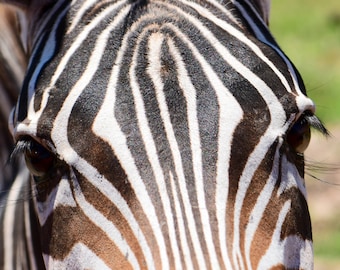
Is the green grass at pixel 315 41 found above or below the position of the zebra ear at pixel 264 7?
above

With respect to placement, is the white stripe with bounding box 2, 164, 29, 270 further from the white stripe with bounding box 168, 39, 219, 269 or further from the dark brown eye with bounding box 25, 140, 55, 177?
the white stripe with bounding box 168, 39, 219, 269

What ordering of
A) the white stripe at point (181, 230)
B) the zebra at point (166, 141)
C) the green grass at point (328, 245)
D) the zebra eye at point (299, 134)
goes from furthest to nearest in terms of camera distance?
the green grass at point (328, 245) → the zebra eye at point (299, 134) → the zebra at point (166, 141) → the white stripe at point (181, 230)

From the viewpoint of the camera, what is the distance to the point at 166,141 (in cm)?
283

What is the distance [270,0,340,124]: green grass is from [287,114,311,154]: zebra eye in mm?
9306

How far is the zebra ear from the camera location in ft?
11.8

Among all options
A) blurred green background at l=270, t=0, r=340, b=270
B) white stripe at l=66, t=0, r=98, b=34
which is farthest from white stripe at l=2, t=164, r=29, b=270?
blurred green background at l=270, t=0, r=340, b=270

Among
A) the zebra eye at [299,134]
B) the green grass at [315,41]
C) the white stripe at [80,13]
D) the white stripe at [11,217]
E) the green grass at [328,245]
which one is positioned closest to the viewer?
the zebra eye at [299,134]

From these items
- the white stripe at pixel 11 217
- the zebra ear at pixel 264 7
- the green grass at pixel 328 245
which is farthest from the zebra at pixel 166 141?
the green grass at pixel 328 245

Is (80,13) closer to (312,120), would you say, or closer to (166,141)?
(166,141)

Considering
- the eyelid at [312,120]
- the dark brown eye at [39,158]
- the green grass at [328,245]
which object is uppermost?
the eyelid at [312,120]

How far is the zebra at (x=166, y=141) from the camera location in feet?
9.04

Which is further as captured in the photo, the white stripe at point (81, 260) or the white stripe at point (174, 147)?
the white stripe at point (81, 260)

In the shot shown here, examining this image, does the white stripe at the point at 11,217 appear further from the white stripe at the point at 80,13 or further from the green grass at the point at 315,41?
the green grass at the point at 315,41

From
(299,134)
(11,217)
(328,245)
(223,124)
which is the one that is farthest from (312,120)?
(328,245)
